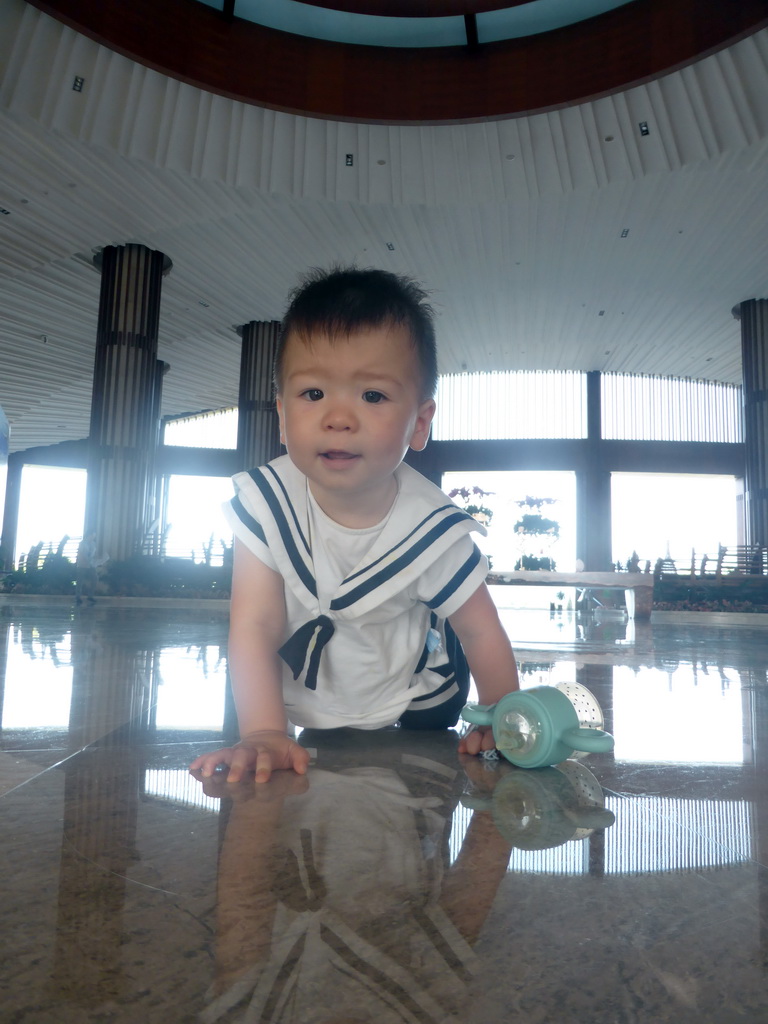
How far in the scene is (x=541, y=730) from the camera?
4.03 feet

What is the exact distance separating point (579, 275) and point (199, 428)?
14783 millimetres

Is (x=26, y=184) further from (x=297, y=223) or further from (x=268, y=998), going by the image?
(x=268, y=998)

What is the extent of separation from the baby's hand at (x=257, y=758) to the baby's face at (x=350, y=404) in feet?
1.46

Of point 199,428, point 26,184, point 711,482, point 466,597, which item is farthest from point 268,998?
point 199,428

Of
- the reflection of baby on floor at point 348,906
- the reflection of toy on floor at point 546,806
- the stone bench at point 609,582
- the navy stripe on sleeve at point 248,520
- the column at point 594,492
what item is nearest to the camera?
the reflection of baby on floor at point 348,906

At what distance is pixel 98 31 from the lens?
25.4 feet

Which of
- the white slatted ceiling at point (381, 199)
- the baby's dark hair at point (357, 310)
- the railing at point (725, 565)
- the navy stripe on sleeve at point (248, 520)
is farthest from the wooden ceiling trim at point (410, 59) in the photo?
the navy stripe on sleeve at point (248, 520)

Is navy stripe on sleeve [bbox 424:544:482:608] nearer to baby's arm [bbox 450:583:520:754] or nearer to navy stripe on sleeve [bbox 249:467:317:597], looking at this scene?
baby's arm [bbox 450:583:520:754]

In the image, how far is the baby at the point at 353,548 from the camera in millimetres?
1323

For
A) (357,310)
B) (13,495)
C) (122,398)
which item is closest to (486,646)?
(357,310)

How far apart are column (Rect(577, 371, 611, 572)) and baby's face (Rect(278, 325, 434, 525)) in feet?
63.6

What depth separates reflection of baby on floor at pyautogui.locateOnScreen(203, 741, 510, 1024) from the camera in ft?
1.59

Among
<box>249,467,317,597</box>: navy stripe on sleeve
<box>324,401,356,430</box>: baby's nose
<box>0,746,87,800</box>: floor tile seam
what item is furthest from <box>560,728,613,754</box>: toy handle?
<box>0,746,87,800</box>: floor tile seam

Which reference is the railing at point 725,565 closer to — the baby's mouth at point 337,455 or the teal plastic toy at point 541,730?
the teal plastic toy at point 541,730
